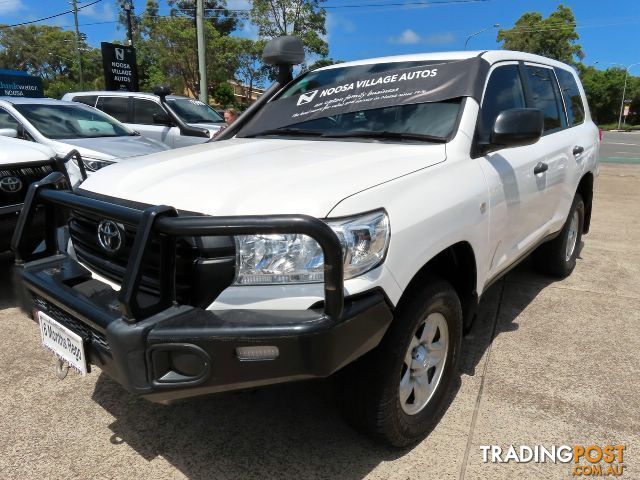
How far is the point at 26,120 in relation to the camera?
5969 mm

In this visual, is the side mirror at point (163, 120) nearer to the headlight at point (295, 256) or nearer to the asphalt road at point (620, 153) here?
the headlight at point (295, 256)

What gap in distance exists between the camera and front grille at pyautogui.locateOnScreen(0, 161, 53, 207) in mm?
3713

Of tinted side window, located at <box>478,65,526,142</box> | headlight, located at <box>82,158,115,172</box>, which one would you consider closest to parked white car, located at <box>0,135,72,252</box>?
headlight, located at <box>82,158,115,172</box>

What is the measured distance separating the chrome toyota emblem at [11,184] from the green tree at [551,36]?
53958mm

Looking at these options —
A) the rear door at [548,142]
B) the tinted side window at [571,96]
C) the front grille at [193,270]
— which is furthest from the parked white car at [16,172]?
the tinted side window at [571,96]

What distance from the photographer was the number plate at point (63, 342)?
196 cm

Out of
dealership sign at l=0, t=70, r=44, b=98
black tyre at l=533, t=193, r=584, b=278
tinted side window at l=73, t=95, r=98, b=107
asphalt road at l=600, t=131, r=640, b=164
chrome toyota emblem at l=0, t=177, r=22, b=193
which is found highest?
dealership sign at l=0, t=70, r=44, b=98

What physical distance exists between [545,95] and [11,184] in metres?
3.98

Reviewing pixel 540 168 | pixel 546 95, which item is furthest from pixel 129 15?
pixel 540 168

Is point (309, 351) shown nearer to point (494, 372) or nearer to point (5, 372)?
point (494, 372)

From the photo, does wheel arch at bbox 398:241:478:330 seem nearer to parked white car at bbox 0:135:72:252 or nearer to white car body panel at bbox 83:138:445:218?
white car body panel at bbox 83:138:445:218

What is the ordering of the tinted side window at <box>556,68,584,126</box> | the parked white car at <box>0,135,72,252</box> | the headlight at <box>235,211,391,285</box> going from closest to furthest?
the headlight at <box>235,211,391,285</box>, the parked white car at <box>0,135,72,252</box>, the tinted side window at <box>556,68,584,126</box>

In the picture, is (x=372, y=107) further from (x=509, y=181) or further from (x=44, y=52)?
(x=44, y=52)

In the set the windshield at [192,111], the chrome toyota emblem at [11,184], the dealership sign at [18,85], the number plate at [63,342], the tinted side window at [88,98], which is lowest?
the number plate at [63,342]
